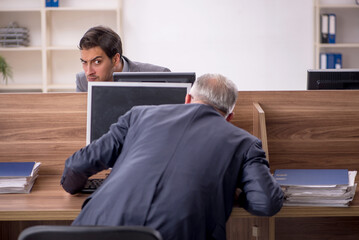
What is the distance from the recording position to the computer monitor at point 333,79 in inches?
92.8

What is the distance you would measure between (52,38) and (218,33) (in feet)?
5.54

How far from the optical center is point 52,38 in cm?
517

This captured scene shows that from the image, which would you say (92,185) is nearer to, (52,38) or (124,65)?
(124,65)

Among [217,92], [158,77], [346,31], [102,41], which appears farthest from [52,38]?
[217,92]

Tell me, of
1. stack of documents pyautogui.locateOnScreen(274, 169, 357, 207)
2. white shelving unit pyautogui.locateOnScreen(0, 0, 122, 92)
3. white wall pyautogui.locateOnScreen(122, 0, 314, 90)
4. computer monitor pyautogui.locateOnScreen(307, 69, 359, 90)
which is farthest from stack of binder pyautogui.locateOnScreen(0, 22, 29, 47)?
stack of documents pyautogui.locateOnScreen(274, 169, 357, 207)

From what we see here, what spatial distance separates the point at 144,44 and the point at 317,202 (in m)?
3.65

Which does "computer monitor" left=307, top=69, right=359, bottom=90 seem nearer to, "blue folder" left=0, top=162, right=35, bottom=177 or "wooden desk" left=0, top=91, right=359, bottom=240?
"wooden desk" left=0, top=91, right=359, bottom=240

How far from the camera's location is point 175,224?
1.45 meters

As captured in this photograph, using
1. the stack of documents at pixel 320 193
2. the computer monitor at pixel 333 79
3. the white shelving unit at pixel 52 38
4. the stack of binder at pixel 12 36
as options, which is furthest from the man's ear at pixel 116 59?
the stack of binder at pixel 12 36

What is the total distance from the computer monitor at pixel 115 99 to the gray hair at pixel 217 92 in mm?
391

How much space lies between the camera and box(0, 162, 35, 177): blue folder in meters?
2.02

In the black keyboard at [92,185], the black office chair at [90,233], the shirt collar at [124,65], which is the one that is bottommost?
the black keyboard at [92,185]

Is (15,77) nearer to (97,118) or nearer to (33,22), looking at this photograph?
(33,22)

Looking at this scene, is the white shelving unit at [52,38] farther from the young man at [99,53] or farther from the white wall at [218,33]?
the young man at [99,53]
